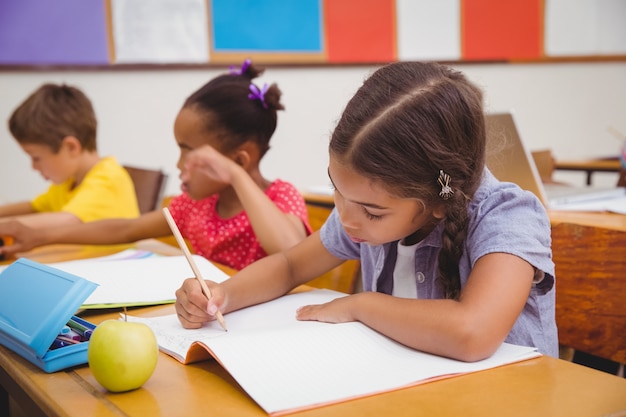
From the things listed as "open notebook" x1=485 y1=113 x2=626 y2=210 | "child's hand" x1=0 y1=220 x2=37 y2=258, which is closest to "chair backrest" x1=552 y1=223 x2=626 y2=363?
"open notebook" x1=485 y1=113 x2=626 y2=210

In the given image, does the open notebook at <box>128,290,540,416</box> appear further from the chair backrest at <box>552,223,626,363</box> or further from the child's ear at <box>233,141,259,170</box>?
the child's ear at <box>233,141,259,170</box>

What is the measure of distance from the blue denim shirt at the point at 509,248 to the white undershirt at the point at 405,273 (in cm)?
1

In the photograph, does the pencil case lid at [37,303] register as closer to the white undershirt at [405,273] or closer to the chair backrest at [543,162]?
the white undershirt at [405,273]

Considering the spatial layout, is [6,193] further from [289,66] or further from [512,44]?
[512,44]

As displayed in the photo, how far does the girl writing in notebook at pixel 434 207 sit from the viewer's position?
3.00 ft

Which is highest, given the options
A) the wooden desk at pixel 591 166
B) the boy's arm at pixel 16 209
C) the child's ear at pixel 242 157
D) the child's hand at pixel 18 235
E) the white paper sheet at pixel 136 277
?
the child's ear at pixel 242 157

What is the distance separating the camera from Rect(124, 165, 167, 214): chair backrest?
2547 millimetres

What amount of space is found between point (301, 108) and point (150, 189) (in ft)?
5.53

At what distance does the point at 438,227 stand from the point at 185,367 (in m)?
0.44

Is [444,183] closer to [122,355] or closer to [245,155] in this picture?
[122,355]

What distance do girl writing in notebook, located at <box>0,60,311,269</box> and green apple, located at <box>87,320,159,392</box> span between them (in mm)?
833

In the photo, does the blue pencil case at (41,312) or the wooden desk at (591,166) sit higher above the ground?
the blue pencil case at (41,312)

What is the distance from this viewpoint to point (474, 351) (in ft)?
2.71

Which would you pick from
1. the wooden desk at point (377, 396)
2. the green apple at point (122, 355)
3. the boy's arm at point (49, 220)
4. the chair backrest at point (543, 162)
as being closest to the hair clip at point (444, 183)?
the wooden desk at point (377, 396)
